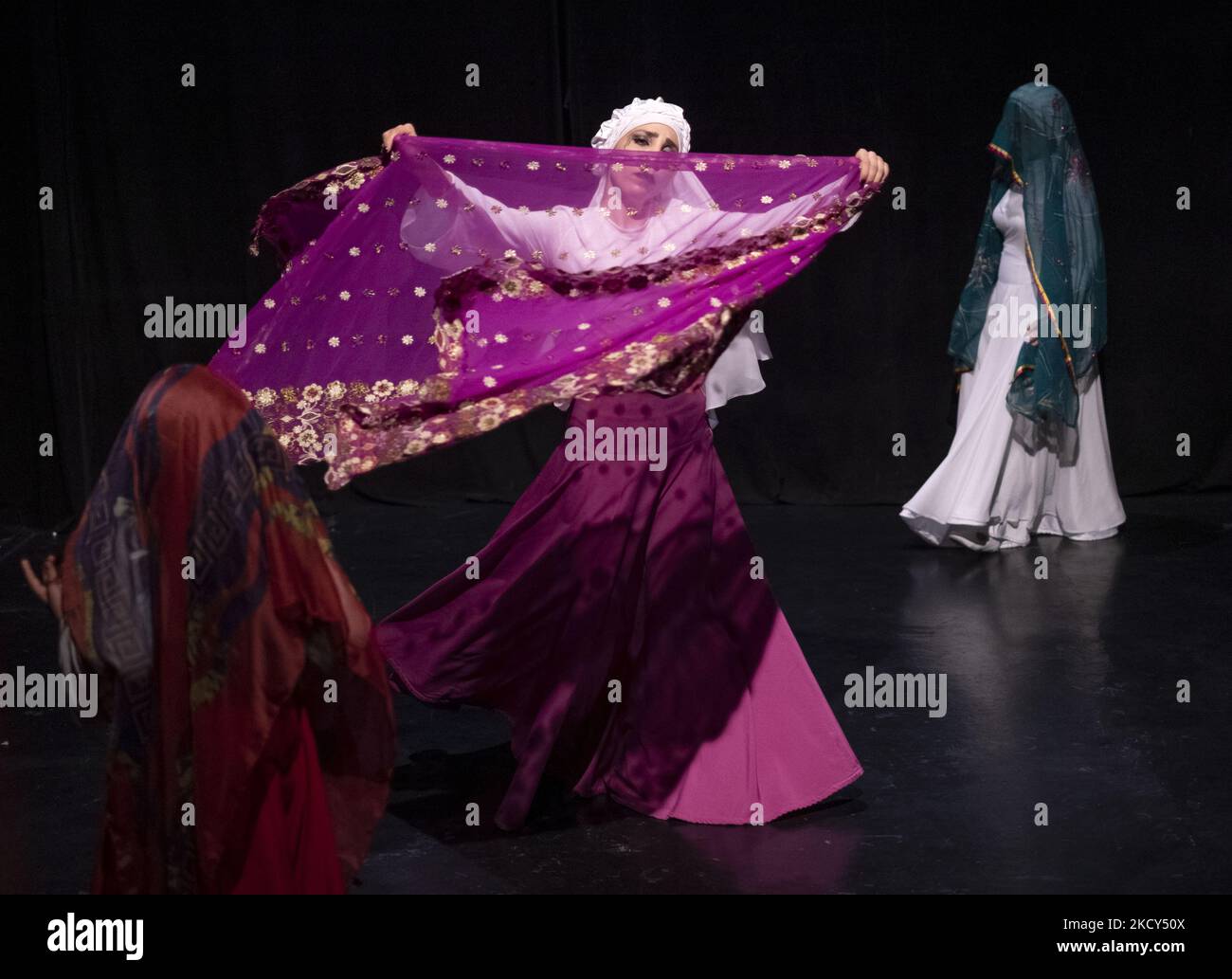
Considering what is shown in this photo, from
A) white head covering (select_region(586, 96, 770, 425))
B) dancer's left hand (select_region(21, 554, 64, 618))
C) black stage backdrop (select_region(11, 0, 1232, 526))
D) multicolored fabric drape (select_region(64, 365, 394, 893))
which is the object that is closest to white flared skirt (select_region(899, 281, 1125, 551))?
black stage backdrop (select_region(11, 0, 1232, 526))

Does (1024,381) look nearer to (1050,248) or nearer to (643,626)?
(1050,248)

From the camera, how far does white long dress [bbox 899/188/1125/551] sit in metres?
6.14

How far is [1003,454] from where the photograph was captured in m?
6.17

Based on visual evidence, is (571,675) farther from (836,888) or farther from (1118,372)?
(1118,372)

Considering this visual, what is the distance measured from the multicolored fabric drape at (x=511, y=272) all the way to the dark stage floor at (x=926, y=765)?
93cm

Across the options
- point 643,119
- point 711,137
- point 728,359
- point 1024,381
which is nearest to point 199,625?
point 728,359

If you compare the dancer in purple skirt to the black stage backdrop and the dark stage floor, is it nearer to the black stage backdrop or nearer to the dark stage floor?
the dark stage floor

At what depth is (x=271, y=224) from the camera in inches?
150

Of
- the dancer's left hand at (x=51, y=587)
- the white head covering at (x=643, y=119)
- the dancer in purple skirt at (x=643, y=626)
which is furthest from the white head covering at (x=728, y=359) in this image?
the dancer's left hand at (x=51, y=587)

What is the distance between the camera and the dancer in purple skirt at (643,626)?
3.63 meters

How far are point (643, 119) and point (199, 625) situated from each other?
197 cm

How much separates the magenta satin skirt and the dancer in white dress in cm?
258

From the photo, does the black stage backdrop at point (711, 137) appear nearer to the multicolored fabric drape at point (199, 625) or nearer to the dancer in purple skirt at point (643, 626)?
the dancer in purple skirt at point (643, 626)

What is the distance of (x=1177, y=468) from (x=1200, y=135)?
56.7 inches
